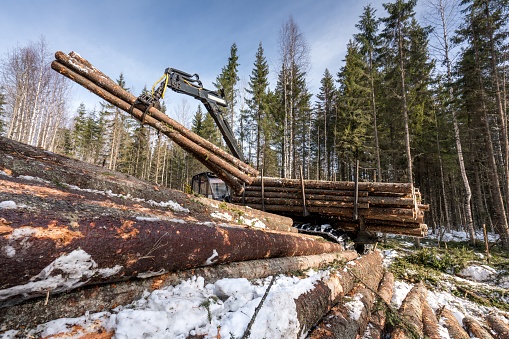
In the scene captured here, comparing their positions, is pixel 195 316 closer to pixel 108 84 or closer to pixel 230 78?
pixel 108 84

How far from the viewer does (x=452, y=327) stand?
3.50 m

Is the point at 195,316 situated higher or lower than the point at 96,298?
lower

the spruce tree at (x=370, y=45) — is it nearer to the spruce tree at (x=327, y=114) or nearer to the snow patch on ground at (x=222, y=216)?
the spruce tree at (x=327, y=114)

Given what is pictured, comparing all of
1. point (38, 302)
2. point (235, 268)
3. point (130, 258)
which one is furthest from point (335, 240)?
point (38, 302)

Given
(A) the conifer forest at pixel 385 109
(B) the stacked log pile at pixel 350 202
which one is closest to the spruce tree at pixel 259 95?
(A) the conifer forest at pixel 385 109

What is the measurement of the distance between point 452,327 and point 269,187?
17.4 feet

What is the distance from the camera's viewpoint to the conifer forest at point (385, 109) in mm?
14680

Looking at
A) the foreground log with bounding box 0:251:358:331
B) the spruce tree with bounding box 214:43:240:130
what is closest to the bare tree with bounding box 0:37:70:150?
the spruce tree with bounding box 214:43:240:130

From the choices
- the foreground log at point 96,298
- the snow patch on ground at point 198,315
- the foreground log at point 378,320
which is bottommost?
the foreground log at point 378,320

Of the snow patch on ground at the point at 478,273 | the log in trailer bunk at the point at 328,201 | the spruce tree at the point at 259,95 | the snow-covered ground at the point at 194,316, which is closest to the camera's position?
the snow-covered ground at the point at 194,316

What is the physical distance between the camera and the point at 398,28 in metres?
15.4

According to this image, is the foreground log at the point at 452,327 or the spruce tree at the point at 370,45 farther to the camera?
the spruce tree at the point at 370,45

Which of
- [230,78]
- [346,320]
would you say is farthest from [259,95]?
[346,320]

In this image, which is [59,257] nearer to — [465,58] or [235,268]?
[235,268]
